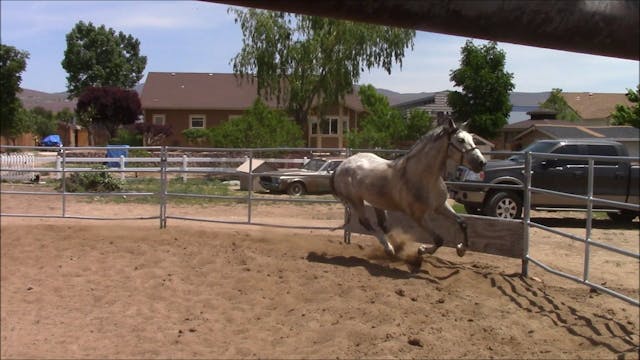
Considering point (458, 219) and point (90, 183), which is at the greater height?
point (458, 219)

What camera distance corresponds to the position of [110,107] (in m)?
36.2

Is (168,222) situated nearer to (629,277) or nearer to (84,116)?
(629,277)

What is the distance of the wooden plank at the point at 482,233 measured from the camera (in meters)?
7.11

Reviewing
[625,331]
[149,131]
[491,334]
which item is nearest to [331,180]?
[491,334]

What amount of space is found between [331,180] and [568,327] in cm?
362

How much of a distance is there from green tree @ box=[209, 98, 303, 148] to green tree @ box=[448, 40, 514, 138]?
23.5ft

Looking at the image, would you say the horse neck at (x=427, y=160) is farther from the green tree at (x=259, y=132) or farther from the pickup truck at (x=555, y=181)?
the green tree at (x=259, y=132)

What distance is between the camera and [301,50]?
2698 centimetres

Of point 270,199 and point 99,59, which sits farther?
point 99,59

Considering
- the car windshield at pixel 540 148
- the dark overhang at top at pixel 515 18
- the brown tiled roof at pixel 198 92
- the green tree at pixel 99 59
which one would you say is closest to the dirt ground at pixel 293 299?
the car windshield at pixel 540 148

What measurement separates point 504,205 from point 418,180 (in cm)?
324

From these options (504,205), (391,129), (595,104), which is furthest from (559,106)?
(504,205)

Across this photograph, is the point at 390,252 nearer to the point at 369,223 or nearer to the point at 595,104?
the point at 369,223

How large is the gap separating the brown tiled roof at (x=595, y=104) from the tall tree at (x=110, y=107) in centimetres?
2423
